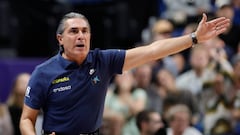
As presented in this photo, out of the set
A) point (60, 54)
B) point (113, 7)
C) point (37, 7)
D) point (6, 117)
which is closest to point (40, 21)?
point (37, 7)

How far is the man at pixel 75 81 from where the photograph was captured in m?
5.46

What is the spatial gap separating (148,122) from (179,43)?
231cm

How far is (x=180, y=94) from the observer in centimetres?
835

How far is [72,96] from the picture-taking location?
5.46 metres

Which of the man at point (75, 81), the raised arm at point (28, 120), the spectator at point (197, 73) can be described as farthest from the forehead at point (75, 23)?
the spectator at point (197, 73)

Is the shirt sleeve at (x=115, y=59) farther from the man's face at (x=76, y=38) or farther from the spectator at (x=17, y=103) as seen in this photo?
the spectator at (x=17, y=103)

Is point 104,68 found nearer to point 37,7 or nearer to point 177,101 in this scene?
point 177,101

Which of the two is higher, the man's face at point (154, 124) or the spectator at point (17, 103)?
the spectator at point (17, 103)

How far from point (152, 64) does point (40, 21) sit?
311 centimetres

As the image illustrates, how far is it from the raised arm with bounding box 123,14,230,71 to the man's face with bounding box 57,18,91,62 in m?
0.36

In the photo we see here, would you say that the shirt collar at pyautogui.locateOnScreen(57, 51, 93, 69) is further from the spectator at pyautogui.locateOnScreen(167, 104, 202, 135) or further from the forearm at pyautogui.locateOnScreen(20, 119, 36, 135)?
the spectator at pyautogui.locateOnScreen(167, 104, 202, 135)

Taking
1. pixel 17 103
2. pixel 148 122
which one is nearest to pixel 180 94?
pixel 148 122

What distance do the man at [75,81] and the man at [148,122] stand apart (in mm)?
2074

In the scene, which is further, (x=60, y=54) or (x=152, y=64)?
(x=152, y=64)
